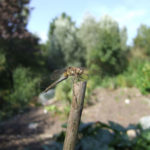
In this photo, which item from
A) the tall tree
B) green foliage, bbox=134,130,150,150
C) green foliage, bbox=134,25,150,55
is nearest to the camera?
green foliage, bbox=134,130,150,150

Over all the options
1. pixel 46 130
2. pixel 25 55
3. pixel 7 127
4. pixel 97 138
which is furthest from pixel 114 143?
pixel 25 55

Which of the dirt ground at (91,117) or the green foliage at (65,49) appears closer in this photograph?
the dirt ground at (91,117)

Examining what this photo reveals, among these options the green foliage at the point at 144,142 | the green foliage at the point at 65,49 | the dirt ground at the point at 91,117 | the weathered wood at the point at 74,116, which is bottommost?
the weathered wood at the point at 74,116

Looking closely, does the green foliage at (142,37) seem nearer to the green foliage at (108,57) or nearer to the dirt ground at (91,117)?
the green foliage at (108,57)

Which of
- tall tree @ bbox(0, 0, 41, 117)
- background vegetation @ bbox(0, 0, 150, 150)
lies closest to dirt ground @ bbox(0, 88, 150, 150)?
background vegetation @ bbox(0, 0, 150, 150)

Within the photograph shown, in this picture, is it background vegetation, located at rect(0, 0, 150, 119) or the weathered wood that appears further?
background vegetation, located at rect(0, 0, 150, 119)

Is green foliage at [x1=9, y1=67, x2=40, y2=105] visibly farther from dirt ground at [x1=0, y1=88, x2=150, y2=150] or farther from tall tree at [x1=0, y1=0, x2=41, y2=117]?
dirt ground at [x1=0, y1=88, x2=150, y2=150]

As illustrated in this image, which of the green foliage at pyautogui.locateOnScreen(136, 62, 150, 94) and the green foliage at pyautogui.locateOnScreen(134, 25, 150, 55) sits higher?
the green foliage at pyautogui.locateOnScreen(134, 25, 150, 55)

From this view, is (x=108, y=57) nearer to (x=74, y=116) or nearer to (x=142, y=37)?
(x=74, y=116)

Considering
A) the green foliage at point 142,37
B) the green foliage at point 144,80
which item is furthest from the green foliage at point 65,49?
the green foliage at point 142,37
